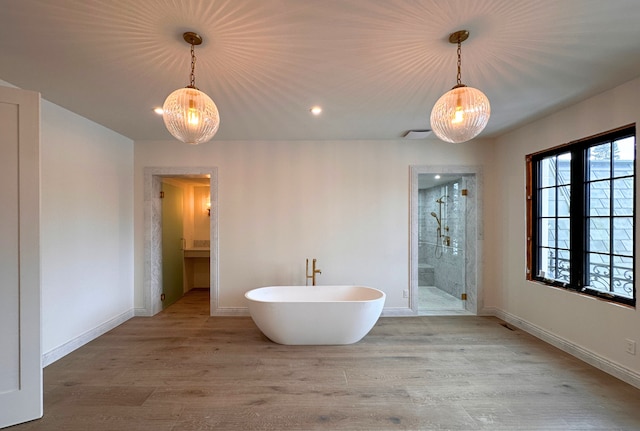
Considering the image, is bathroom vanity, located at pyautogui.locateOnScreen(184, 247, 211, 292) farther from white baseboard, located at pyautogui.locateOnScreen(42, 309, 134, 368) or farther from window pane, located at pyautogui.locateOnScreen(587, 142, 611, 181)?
window pane, located at pyautogui.locateOnScreen(587, 142, 611, 181)

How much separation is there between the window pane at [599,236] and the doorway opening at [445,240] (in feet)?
4.10

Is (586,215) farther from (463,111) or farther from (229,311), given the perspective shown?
(229,311)

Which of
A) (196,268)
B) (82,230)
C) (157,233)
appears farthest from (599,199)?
(196,268)

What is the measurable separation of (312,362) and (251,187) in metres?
2.36

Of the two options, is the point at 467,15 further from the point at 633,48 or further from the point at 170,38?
the point at 170,38

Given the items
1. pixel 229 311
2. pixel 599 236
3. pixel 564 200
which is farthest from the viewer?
pixel 229 311

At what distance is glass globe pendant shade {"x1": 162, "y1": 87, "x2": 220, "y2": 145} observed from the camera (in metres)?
1.65

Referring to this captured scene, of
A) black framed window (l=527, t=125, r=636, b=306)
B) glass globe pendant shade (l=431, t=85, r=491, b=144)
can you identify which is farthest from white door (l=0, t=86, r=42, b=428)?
black framed window (l=527, t=125, r=636, b=306)

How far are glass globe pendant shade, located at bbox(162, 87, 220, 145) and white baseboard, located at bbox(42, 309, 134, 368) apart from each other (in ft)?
8.54

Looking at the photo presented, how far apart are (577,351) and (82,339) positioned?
16.6 ft

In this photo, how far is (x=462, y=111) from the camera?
1621 mm

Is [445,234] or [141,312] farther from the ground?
[445,234]

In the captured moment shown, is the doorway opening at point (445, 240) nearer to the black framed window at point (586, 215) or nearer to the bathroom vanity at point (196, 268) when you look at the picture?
the black framed window at point (586, 215)

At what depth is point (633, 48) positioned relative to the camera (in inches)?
72.2
